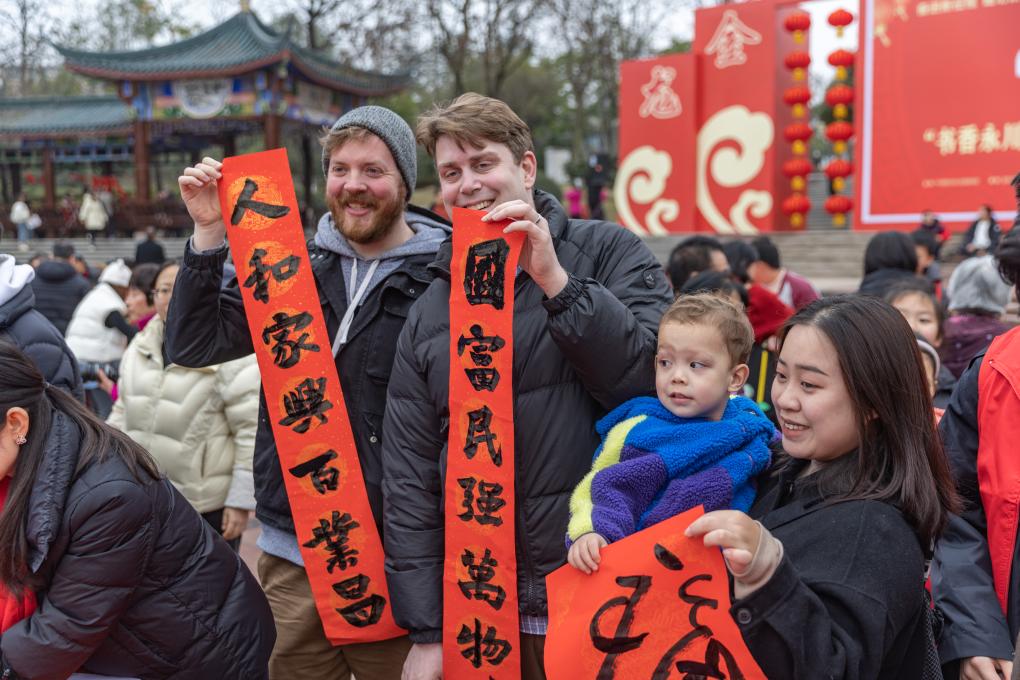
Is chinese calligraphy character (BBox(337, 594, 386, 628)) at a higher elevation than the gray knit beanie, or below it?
below

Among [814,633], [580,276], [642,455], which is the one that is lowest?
[814,633]

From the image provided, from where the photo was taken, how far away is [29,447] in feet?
6.06

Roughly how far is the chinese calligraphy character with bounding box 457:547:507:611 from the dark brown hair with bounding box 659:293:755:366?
61 centimetres

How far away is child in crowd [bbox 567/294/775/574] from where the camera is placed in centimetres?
160

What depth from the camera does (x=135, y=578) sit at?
1.85 m

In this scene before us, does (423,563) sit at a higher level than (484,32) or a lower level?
lower

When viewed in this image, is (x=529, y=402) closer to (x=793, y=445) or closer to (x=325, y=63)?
(x=793, y=445)

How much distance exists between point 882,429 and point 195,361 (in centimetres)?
167

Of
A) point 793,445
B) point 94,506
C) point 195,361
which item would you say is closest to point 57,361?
point 195,361

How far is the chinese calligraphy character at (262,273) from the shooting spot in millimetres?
2227

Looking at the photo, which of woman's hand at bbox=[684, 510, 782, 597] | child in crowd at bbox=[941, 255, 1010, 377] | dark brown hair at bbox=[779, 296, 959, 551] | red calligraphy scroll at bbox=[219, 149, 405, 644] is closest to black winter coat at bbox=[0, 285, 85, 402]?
red calligraphy scroll at bbox=[219, 149, 405, 644]

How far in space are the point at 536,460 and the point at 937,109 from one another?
12.9 metres

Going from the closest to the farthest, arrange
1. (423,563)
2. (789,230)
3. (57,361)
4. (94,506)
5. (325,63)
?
(94,506)
(423,563)
(57,361)
(789,230)
(325,63)

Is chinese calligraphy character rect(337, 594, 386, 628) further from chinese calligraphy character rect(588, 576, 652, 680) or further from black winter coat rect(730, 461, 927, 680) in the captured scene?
black winter coat rect(730, 461, 927, 680)
